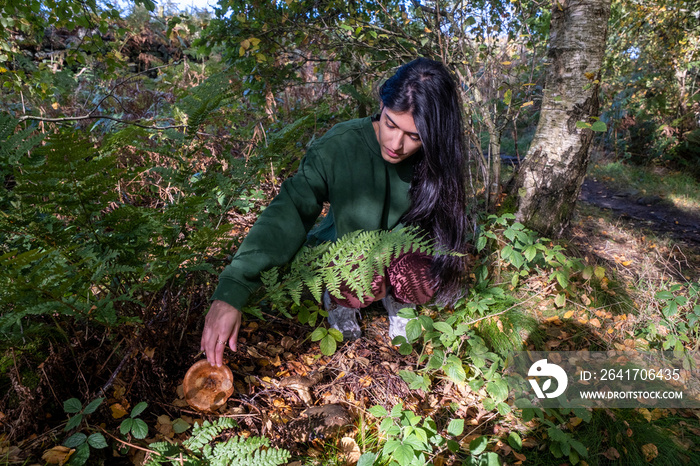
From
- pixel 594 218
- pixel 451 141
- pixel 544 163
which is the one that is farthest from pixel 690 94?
pixel 451 141

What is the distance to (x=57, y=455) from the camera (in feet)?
3.79

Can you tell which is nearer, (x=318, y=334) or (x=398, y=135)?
(x=398, y=135)

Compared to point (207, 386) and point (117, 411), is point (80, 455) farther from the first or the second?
point (207, 386)

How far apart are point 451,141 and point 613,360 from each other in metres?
1.80

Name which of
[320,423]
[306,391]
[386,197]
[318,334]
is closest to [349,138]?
[386,197]

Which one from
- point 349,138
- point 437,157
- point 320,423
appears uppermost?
point 349,138

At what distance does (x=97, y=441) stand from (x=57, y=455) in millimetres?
114

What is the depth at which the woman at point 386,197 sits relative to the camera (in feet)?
5.06

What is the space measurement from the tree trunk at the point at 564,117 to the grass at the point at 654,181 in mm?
4546

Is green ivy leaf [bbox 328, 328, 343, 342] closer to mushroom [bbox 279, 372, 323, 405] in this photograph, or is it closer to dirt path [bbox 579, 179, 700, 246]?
mushroom [bbox 279, 372, 323, 405]

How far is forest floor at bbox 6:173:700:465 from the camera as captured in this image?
1.42 m

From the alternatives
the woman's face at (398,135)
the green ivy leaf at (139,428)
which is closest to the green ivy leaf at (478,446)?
the green ivy leaf at (139,428)

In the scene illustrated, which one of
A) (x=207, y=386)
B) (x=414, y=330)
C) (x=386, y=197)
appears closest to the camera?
(x=207, y=386)

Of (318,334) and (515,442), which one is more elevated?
(318,334)
